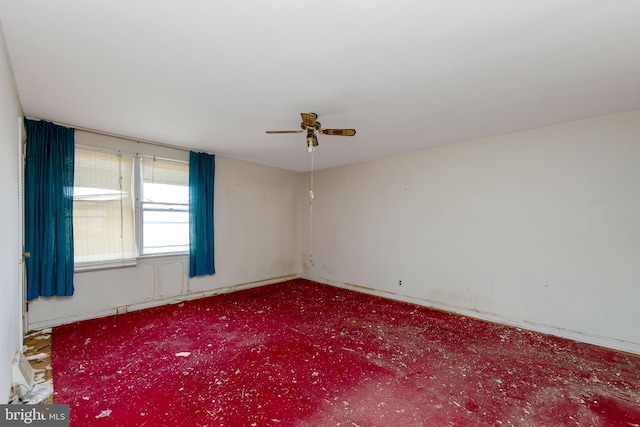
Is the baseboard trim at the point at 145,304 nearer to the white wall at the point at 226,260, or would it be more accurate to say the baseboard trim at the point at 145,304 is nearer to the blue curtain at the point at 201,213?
the white wall at the point at 226,260

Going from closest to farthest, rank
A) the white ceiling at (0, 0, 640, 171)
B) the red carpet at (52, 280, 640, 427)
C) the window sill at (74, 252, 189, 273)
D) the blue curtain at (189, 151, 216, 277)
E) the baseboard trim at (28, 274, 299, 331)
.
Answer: the white ceiling at (0, 0, 640, 171) < the red carpet at (52, 280, 640, 427) < the baseboard trim at (28, 274, 299, 331) < the window sill at (74, 252, 189, 273) < the blue curtain at (189, 151, 216, 277)

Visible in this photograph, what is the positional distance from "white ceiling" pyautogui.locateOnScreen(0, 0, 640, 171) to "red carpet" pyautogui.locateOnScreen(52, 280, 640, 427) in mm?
2511

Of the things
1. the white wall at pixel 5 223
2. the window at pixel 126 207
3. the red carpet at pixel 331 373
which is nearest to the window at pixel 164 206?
the window at pixel 126 207

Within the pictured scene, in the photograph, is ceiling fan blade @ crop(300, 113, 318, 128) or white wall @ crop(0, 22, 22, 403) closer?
white wall @ crop(0, 22, 22, 403)

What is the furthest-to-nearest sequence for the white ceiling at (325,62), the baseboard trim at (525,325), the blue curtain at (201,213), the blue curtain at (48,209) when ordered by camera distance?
the blue curtain at (201,213) < the blue curtain at (48,209) < the baseboard trim at (525,325) < the white ceiling at (325,62)

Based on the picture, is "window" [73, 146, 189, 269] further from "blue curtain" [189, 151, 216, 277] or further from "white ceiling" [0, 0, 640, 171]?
"white ceiling" [0, 0, 640, 171]

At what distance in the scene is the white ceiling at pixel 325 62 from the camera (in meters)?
1.59

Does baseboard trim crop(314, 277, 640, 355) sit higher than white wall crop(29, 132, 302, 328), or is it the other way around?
white wall crop(29, 132, 302, 328)

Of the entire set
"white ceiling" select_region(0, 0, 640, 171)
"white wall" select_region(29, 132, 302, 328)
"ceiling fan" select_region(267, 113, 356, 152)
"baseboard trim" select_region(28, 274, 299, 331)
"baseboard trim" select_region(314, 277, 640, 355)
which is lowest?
"baseboard trim" select_region(314, 277, 640, 355)

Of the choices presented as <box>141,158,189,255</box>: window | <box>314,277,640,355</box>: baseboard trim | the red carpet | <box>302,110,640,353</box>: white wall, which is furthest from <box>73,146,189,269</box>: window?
<box>314,277,640,355</box>: baseboard trim

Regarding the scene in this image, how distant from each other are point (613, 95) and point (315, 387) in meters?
3.76

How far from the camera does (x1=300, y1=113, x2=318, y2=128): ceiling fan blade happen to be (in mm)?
2747

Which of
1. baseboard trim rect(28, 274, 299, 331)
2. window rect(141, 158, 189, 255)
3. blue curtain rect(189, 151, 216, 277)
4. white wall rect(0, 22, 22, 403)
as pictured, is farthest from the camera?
blue curtain rect(189, 151, 216, 277)

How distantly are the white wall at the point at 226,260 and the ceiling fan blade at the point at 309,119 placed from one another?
2657 mm
